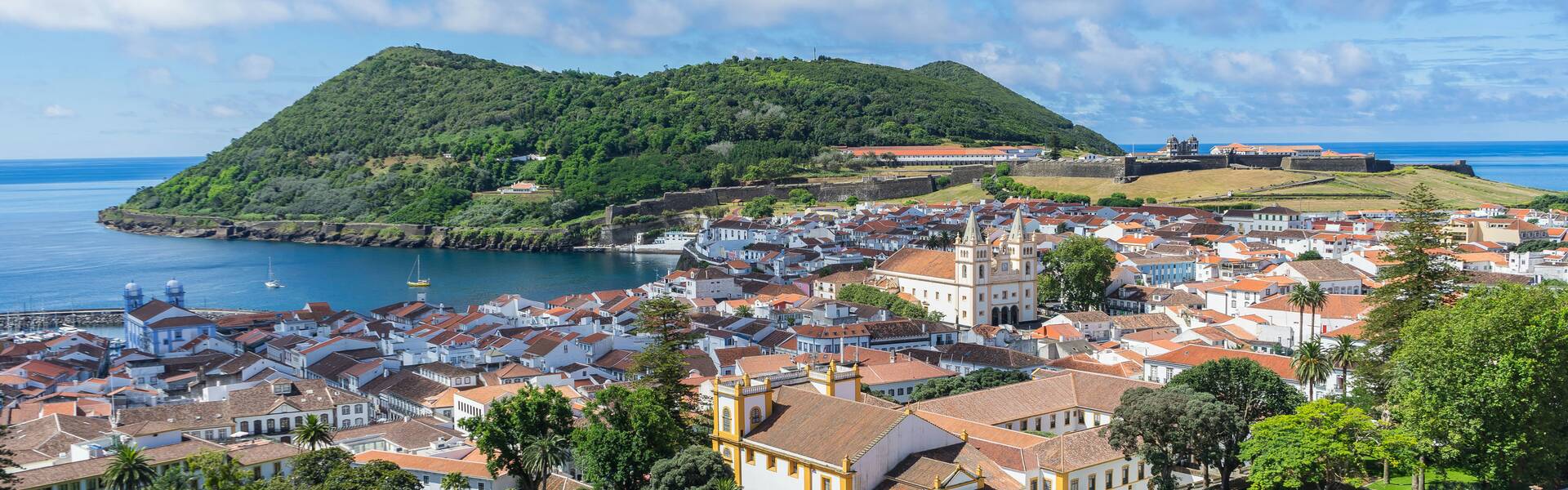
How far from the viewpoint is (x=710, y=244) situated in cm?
7419

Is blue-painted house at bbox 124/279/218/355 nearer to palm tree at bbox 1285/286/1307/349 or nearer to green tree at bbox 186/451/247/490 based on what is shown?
green tree at bbox 186/451/247/490

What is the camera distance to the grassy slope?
80562 millimetres

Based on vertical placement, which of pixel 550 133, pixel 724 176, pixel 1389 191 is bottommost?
pixel 1389 191

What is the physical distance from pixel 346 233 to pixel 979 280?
68065 mm

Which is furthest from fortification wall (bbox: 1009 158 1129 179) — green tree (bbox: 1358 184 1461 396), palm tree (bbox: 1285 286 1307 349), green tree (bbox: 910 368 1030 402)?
green tree (bbox: 1358 184 1461 396)

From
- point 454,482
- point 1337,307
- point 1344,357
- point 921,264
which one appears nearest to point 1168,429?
point 1344,357

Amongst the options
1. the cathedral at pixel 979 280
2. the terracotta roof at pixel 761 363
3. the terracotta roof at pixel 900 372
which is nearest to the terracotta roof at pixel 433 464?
the terracotta roof at pixel 761 363

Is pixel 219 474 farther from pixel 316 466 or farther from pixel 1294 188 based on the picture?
pixel 1294 188

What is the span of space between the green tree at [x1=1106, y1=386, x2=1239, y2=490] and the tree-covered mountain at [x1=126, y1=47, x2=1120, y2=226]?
75.7 meters

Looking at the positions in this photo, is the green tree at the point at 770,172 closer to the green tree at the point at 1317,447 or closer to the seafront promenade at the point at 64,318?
the seafront promenade at the point at 64,318

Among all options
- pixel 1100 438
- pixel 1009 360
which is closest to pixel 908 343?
pixel 1009 360

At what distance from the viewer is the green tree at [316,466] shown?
65.7ft

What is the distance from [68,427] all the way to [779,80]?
363 feet

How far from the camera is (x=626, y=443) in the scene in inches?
823
